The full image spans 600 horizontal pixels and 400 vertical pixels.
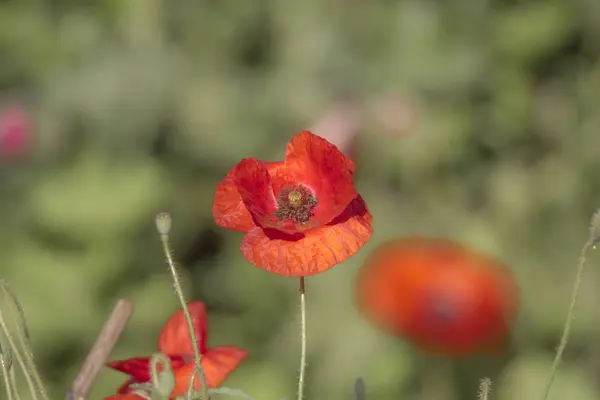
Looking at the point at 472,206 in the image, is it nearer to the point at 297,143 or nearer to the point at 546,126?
the point at 546,126

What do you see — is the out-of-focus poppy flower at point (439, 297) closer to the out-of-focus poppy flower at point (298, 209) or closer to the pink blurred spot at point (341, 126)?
the pink blurred spot at point (341, 126)

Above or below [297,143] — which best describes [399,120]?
below

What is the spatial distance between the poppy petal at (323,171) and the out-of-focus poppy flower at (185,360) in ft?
0.24

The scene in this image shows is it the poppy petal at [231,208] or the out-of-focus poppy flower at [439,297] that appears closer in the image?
the poppy petal at [231,208]

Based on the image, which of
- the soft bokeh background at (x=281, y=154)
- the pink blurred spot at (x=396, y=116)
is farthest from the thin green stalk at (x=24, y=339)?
the pink blurred spot at (x=396, y=116)

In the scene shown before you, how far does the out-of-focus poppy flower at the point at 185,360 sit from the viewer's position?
41 centimetres

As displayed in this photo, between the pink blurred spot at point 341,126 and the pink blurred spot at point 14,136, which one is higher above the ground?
the pink blurred spot at point 341,126

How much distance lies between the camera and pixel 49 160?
1902 mm

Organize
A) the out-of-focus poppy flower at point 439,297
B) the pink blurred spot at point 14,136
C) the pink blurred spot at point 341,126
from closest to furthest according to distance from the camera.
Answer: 1. the out-of-focus poppy flower at point 439,297
2. the pink blurred spot at point 341,126
3. the pink blurred spot at point 14,136

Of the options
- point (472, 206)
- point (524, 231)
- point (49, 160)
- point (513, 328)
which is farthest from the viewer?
point (49, 160)

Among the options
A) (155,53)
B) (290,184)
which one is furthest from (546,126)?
(290,184)

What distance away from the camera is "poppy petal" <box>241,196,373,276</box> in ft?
1.27

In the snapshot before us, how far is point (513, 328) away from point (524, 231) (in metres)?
0.24

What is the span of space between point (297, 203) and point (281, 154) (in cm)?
140
